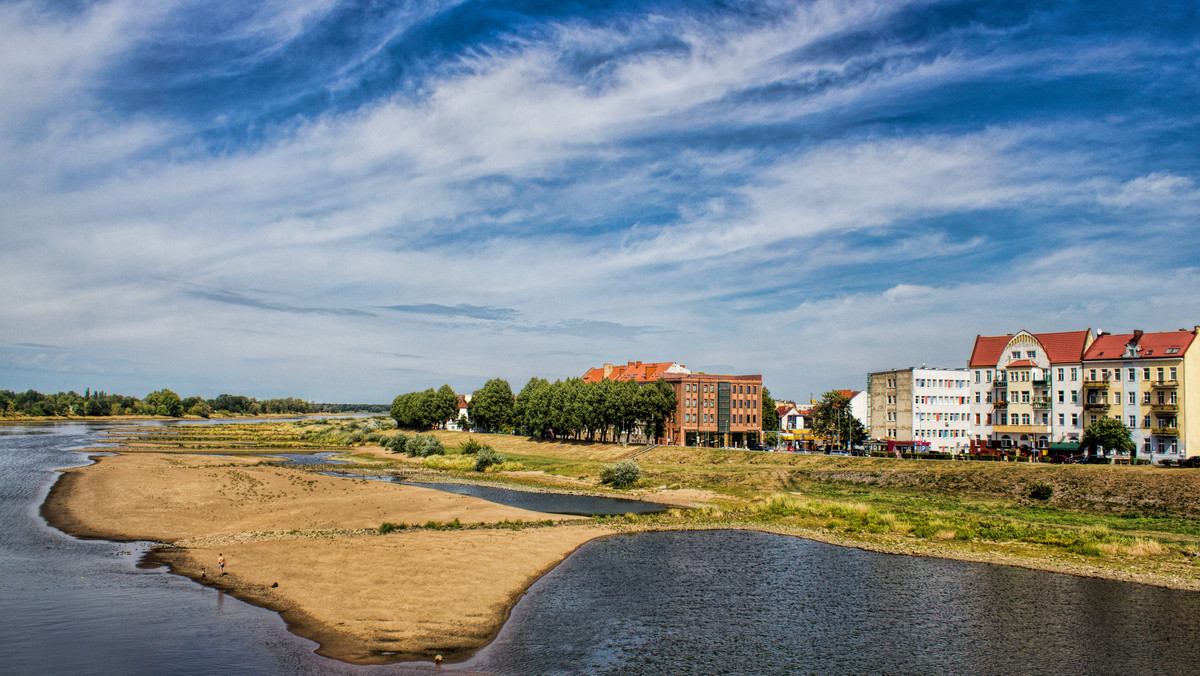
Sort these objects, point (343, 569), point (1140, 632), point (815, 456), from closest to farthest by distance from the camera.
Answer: point (1140, 632), point (343, 569), point (815, 456)

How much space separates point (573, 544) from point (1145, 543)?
145ft

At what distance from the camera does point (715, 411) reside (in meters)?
147

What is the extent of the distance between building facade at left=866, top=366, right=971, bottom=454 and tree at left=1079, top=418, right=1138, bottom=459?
27.1 metres

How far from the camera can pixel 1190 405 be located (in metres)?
87.4

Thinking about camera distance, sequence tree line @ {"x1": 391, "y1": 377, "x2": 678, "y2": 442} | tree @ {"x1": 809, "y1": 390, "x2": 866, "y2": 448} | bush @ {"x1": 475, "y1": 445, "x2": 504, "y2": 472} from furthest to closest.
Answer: tree @ {"x1": 809, "y1": 390, "x2": 866, "y2": 448}
tree line @ {"x1": 391, "y1": 377, "x2": 678, "y2": 442}
bush @ {"x1": 475, "y1": 445, "x2": 504, "y2": 472}

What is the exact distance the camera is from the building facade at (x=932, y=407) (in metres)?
120

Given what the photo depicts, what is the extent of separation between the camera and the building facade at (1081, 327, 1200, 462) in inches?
3430

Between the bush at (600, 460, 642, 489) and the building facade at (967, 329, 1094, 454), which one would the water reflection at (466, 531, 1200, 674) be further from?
the building facade at (967, 329, 1094, 454)

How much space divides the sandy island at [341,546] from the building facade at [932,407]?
80807 millimetres

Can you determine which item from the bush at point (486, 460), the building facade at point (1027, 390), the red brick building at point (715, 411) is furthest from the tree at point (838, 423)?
the bush at point (486, 460)

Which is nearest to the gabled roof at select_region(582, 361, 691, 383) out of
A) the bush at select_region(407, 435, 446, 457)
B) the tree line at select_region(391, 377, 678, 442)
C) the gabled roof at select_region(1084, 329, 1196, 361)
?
the tree line at select_region(391, 377, 678, 442)

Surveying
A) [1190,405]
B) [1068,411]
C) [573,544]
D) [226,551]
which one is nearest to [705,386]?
[1068,411]

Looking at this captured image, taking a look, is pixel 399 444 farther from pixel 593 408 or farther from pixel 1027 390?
pixel 1027 390

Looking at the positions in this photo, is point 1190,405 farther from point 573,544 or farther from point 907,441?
point 573,544
